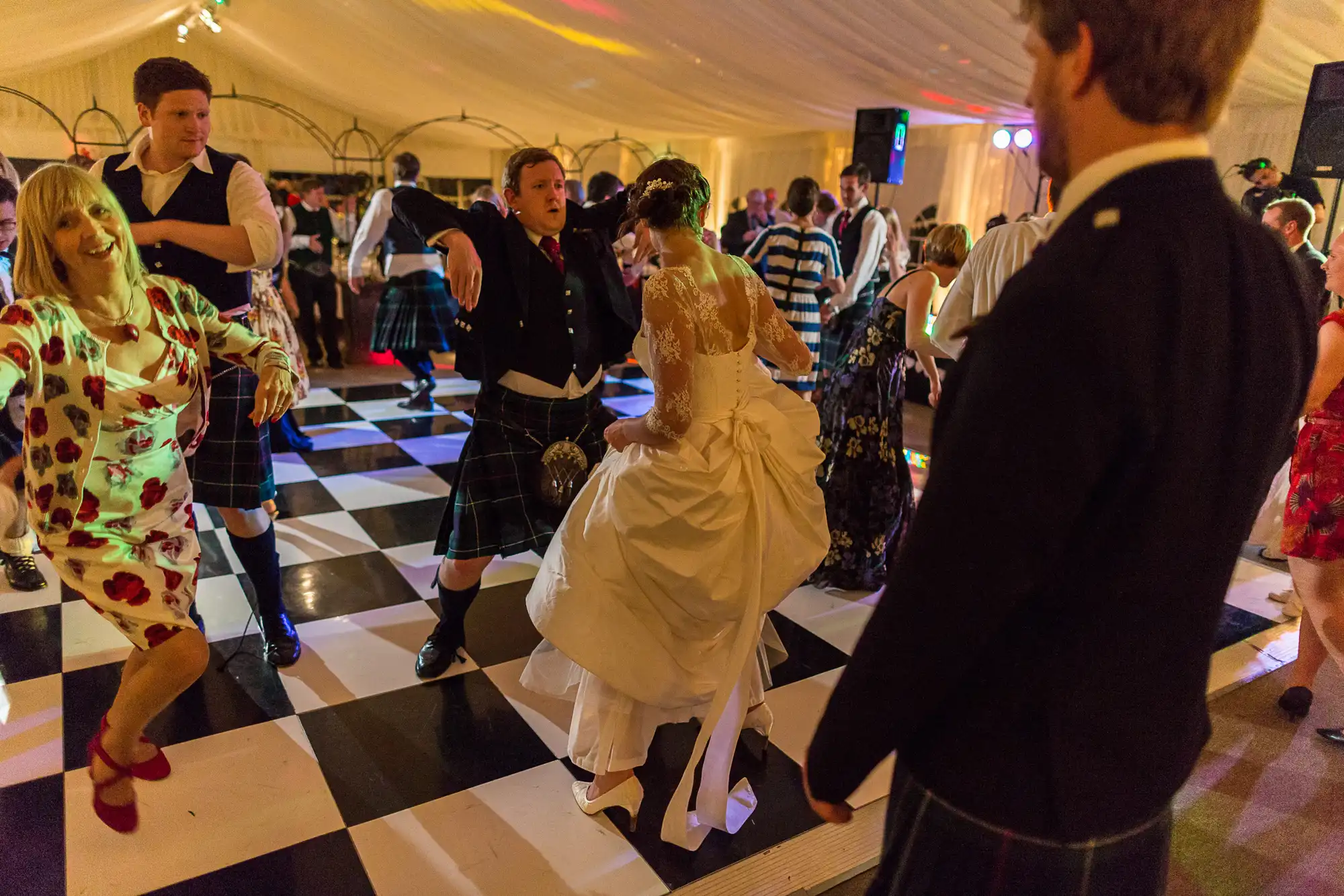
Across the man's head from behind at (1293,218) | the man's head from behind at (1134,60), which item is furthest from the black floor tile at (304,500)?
the man's head from behind at (1293,218)

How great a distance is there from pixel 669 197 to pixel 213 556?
2.35 m

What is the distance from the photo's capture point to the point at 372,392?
17.9ft

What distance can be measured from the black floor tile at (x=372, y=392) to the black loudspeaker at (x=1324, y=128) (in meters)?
5.45

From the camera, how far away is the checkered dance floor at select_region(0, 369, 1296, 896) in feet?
5.24

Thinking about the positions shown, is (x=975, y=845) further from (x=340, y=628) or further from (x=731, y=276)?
(x=340, y=628)

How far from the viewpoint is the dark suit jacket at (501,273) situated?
2.04 meters

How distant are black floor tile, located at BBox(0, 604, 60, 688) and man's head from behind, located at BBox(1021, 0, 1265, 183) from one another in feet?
8.91

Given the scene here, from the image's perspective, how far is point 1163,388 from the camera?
59 centimetres

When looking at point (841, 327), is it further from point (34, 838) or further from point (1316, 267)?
point (34, 838)

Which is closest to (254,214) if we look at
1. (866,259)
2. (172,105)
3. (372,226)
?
(172,105)

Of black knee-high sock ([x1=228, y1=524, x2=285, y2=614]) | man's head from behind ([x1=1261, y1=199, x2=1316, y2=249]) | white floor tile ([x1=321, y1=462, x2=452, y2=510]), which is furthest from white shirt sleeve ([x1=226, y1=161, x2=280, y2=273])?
man's head from behind ([x1=1261, y1=199, x2=1316, y2=249])

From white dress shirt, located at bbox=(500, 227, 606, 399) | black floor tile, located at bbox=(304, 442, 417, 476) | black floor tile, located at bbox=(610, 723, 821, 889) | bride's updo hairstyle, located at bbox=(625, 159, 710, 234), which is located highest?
bride's updo hairstyle, located at bbox=(625, 159, 710, 234)

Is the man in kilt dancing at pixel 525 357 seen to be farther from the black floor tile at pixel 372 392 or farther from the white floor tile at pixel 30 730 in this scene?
the black floor tile at pixel 372 392

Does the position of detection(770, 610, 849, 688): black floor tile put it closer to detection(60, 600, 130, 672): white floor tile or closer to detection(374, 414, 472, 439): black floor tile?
detection(60, 600, 130, 672): white floor tile
